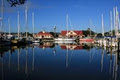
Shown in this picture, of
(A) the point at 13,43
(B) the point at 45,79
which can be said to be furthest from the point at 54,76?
(A) the point at 13,43

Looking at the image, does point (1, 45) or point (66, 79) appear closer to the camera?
point (66, 79)

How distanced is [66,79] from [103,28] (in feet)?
204

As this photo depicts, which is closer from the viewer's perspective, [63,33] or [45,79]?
[45,79]

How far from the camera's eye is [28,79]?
17.6m

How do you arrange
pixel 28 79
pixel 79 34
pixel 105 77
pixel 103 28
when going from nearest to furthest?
pixel 28 79
pixel 105 77
pixel 103 28
pixel 79 34

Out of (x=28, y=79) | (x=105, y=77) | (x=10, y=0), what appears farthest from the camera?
(x=105, y=77)

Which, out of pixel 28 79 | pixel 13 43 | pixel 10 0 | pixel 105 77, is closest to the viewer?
pixel 10 0

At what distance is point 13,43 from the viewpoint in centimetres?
6644

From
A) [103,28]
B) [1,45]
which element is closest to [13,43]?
[1,45]

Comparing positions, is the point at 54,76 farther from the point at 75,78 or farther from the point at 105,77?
the point at 105,77

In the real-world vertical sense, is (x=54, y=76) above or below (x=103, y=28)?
below

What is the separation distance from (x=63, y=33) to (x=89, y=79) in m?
128

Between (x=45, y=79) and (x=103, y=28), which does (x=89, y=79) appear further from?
(x=103, y=28)

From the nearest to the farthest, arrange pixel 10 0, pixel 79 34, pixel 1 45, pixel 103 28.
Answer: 1. pixel 10 0
2. pixel 1 45
3. pixel 103 28
4. pixel 79 34
